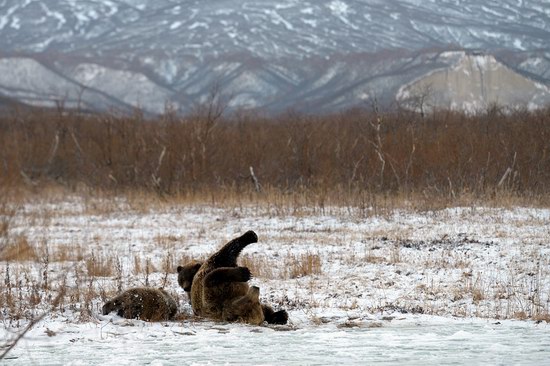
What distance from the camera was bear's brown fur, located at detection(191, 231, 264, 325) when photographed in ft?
24.8

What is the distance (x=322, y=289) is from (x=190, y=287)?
88.2 inches

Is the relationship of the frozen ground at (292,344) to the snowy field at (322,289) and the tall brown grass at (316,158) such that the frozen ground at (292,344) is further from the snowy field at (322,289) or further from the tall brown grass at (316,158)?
the tall brown grass at (316,158)

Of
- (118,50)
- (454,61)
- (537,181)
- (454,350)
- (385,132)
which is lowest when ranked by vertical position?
(454,350)

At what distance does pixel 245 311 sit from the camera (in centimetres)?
770

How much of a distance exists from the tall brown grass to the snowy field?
447 centimetres

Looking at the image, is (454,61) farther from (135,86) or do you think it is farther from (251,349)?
(251,349)

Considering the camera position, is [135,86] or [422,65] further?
[135,86]

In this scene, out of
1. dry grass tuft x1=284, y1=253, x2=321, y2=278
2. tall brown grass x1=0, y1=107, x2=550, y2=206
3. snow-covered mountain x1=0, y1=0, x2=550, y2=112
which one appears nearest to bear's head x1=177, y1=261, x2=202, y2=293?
dry grass tuft x1=284, y1=253, x2=321, y2=278

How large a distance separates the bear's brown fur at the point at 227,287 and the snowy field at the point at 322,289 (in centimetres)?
15

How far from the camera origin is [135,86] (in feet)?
417

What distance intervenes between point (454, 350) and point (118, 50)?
145278 mm

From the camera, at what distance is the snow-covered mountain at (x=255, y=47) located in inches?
4437

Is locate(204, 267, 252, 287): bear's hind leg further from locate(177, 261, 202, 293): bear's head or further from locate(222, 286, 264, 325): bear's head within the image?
locate(177, 261, 202, 293): bear's head

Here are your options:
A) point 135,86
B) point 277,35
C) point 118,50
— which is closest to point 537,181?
point 135,86
